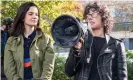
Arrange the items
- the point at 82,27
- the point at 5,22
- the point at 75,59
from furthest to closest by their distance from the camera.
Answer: the point at 5,22, the point at 75,59, the point at 82,27

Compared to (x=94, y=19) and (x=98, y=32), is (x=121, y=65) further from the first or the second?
(x=94, y=19)

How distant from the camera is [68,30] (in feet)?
9.98

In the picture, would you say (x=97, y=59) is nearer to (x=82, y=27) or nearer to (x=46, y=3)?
(x=82, y=27)

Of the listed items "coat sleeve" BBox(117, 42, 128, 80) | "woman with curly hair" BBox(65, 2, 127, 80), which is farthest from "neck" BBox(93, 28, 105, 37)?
"coat sleeve" BBox(117, 42, 128, 80)

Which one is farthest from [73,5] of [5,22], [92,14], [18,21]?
[92,14]

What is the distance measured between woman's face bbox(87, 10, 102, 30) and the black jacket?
0.45ft

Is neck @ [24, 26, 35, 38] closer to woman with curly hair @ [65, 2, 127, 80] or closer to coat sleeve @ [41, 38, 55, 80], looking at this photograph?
coat sleeve @ [41, 38, 55, 80]

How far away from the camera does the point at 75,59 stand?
314 cm

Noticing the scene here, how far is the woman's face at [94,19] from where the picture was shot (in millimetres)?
3185

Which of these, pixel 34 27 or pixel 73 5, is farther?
pixel 73 5

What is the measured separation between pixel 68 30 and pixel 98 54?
377 mm

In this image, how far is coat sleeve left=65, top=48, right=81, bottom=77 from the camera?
10.2ft

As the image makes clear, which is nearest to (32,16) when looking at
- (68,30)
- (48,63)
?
(48,63)

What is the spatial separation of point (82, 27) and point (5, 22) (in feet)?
8.22
